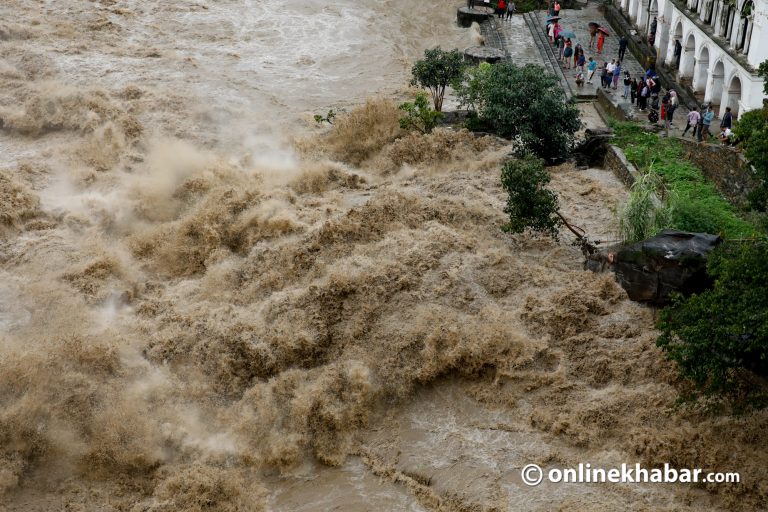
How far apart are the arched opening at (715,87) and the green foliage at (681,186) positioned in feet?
9.80

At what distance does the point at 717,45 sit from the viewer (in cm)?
2216

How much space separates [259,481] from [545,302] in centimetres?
612

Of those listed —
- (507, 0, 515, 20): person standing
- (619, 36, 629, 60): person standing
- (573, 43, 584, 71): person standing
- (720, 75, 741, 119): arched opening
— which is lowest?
(720, 75, 741, 119): arched opening

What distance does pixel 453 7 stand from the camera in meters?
34.2

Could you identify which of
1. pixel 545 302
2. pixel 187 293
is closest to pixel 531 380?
pixel 545 302

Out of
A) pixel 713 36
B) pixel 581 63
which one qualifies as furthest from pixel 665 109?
pixel 581 63

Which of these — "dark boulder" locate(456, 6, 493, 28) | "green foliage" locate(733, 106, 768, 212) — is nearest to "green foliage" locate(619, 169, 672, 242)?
"green foliage" locate(733, 106, 768, 212)

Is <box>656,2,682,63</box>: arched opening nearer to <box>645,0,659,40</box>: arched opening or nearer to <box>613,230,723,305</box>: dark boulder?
<box>645,0,659,40</box>: arched opening

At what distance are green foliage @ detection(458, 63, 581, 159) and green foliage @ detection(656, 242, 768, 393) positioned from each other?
9275 mm

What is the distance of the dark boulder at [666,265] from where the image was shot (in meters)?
13.9

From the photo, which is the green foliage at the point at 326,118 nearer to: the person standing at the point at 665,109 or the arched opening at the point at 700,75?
the person standing at the point at 665,109

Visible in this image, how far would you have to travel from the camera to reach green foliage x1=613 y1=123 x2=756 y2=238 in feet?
51.2

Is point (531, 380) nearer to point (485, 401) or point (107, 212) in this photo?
point (485, 401)

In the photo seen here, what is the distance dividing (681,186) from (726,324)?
7584 millimetres
